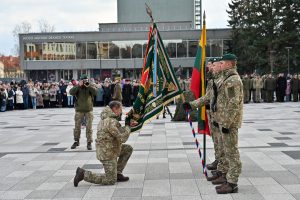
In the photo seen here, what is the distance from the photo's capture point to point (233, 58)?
277 inches

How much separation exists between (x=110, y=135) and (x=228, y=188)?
2070 mm

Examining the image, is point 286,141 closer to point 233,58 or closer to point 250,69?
point 233,58

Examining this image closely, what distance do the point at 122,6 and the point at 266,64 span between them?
132ft

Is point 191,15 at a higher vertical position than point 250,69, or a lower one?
higher

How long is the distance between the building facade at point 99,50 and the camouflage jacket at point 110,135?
5090cm

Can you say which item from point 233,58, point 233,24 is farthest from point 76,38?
point 233,58

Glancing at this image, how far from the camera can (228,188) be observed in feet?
22.5

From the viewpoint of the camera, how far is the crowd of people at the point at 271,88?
27.8 metres

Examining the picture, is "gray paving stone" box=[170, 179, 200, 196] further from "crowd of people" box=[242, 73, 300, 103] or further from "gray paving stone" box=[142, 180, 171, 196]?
"crowd of people" box=[242, 73, 300, 103]

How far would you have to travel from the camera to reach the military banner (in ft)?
27.5

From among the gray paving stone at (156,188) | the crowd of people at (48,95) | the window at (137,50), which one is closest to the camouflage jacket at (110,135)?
the gray paving stone at (156,188)

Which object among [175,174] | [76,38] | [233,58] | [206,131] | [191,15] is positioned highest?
[191,15]

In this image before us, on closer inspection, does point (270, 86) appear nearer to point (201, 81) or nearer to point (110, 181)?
point (201, 81)

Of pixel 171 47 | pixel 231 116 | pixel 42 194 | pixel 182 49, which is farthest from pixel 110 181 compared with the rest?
pixel 182 49
